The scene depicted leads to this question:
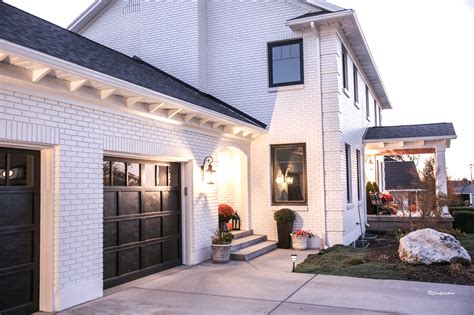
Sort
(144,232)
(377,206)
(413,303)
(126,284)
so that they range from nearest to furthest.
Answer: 1. (413,303)
2. (126,284)
3. (144,232)
4. (377,206)

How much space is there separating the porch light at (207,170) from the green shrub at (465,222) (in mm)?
9498

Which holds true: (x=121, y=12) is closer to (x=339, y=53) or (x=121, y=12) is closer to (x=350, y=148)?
(x=339, y=53)

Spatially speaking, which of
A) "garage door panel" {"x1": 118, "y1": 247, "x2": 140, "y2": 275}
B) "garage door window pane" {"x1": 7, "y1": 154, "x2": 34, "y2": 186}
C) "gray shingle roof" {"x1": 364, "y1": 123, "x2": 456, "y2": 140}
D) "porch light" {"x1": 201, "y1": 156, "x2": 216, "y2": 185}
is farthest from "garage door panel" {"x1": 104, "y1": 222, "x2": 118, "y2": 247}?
"gray shingle roof" {"x1": 364, "y1": 123, "x2": 456, "y2": 140}

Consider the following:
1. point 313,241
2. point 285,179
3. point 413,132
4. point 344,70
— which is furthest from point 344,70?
point 313,241

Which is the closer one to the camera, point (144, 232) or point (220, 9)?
point (144, 232)

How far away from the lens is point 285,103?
11.8m

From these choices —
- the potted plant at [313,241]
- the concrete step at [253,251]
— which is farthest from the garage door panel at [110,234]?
the potted plant at [313,241]

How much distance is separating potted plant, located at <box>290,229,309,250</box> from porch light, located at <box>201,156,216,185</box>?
9.05 feet

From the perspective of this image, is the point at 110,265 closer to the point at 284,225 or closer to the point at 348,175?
the point at 284,225

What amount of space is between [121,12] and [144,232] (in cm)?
875

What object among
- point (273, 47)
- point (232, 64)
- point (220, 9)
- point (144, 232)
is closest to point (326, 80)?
point (273, 47)

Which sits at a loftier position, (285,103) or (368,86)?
(368,86)

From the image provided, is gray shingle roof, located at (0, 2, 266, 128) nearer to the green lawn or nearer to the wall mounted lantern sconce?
the green lawn

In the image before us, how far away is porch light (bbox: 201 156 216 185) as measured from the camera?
9547 mm
